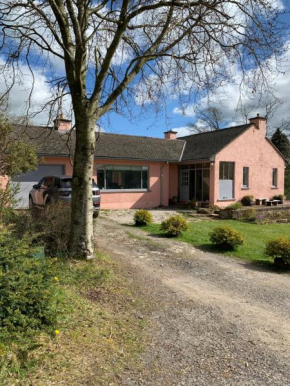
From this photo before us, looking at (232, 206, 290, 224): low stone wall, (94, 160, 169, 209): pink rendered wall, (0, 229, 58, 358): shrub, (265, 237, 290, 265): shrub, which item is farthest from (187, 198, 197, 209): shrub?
(0, 229, 58, 358): shrub

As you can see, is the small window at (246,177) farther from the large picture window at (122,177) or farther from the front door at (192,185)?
the large picture window at (122,177)

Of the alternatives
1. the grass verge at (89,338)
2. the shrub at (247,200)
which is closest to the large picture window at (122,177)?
the shrub at (247,200)

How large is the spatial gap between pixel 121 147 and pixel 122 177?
1963 mm

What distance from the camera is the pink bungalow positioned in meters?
17.4

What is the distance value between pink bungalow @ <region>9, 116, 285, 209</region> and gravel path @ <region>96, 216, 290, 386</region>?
368 inches

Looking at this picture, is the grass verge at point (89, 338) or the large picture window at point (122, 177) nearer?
the grass verge at point (89, 338)

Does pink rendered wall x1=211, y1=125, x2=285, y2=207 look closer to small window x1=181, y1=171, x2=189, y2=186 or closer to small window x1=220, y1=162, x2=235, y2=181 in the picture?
small window x1=220, y1=162, x2=235, y2=181

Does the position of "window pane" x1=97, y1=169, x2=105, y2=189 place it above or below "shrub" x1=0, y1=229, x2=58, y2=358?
above

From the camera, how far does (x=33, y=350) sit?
3.17 m

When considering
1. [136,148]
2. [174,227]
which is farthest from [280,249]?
[136,148]

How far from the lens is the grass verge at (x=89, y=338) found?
117 inches

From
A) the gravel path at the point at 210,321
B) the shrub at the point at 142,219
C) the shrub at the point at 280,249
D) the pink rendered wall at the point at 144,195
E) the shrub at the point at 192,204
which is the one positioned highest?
the pink rendered wall at the point at 144,195

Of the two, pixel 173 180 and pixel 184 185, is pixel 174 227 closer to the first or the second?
pixel 184 185

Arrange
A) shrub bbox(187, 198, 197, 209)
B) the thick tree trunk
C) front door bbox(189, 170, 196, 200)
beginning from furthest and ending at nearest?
front door bbox(189, 170, 196, 200) → shrub bbox(187, 198, 197, 209) → the thick tree trunk
